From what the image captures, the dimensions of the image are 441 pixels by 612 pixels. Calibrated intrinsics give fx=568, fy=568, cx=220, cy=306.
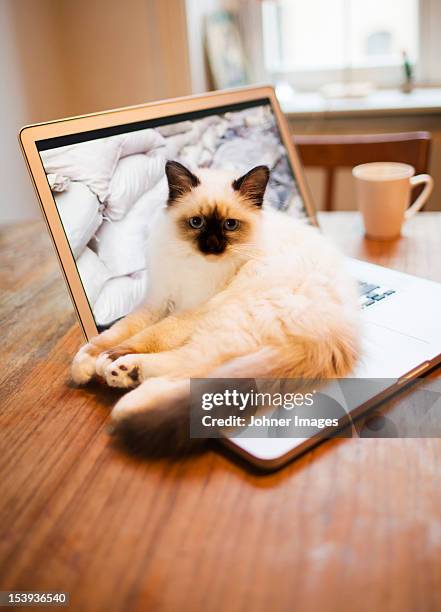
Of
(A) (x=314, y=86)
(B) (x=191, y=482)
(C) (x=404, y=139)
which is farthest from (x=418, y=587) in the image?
(A) (x=314, y=86)

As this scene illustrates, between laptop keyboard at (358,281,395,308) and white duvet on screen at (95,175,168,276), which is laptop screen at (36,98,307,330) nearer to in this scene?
white duvet on screen at (95,175,168,276)

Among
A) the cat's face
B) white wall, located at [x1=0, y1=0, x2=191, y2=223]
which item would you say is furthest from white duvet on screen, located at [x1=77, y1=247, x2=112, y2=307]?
white wall, located at [x1=0, y1=0, x2=191, y2=223]

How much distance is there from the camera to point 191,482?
20.7 inches

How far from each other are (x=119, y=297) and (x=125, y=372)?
12cm

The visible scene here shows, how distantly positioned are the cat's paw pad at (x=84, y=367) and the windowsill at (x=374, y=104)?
1509mm

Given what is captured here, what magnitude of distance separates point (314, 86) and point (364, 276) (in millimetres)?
1494

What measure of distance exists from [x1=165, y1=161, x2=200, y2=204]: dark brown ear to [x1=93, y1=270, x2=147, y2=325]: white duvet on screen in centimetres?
11

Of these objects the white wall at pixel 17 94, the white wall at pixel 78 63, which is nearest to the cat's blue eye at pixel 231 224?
the white wall at pixel 17 94

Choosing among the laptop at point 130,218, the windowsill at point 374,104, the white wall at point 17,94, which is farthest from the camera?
the windowsill at point 374,104

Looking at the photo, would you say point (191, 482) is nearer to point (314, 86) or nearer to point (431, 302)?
point (431, 302)

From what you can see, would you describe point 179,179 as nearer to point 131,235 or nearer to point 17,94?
point 131,235

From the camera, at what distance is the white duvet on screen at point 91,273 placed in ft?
2.29

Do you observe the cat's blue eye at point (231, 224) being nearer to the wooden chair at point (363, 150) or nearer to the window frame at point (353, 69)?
the wooden chair at point (363, 150)

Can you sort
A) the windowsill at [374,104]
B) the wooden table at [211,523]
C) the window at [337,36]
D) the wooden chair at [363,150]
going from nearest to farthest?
the wooden table at [211,523] → the wooden chair at [363,150] → the windowsill at [374,104] → the window at [337,36]
